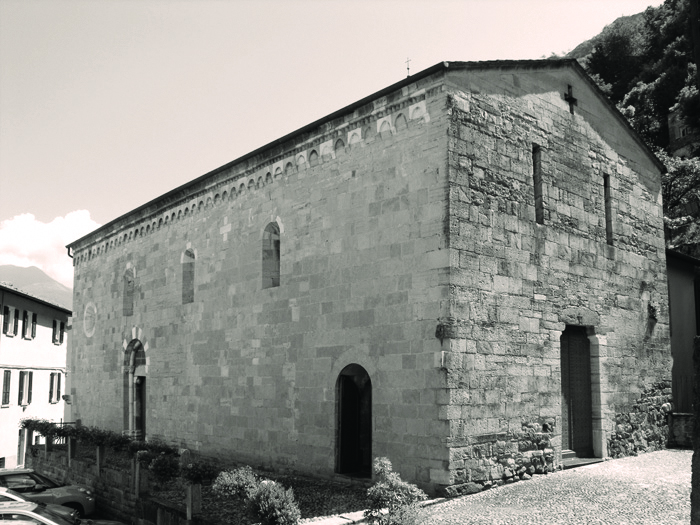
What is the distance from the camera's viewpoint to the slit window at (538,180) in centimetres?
1319

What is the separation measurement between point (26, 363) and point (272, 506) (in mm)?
29838

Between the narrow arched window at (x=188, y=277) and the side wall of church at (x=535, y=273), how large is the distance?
1002 cm

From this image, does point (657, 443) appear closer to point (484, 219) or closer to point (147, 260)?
point (484, 219)

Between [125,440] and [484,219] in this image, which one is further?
[125,440]

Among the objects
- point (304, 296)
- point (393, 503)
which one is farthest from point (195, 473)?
point (304, 296)

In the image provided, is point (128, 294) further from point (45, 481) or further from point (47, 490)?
point (47, 490)

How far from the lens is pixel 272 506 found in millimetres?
8727

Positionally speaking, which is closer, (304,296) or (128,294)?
(304,296)

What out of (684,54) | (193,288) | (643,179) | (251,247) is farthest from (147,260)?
(684,54)

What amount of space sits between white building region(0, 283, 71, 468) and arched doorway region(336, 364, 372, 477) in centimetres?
2375

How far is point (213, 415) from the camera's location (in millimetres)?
16875

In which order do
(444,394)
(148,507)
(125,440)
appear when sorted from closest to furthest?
(444,394), (148,507), (125,440)

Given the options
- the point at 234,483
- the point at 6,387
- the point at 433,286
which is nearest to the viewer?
the point at 234,483

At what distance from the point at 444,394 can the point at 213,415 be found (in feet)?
26.7
